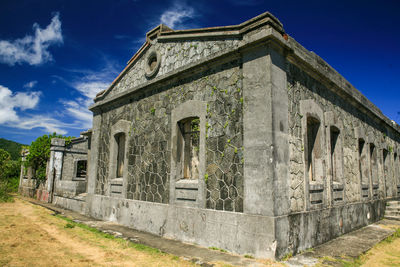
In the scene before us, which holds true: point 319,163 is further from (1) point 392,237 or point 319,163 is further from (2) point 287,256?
(1) point 392,237

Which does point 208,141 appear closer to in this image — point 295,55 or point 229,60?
point 229,60

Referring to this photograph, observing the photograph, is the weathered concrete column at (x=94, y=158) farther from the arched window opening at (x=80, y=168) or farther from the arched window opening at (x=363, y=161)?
the arched window opening at (x=363, y=161)

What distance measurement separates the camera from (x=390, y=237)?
6.77m

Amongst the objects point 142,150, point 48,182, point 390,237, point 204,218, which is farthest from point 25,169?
point 390,237

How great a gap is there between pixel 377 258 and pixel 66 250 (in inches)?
233

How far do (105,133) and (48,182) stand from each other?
7878 millimetres

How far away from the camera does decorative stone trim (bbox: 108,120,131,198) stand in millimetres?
8086

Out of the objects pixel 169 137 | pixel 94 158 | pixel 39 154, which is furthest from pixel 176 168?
pixel 39 154

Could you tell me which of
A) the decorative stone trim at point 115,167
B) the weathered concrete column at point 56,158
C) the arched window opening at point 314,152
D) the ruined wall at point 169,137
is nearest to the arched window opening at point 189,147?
the ruined wall at point 169,137

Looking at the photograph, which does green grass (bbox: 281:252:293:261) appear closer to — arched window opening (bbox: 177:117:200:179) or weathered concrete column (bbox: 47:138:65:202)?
arched window opening (bbox: 177:117:200:179)

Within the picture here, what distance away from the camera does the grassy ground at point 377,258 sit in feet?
14.9

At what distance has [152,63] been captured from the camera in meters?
8.21

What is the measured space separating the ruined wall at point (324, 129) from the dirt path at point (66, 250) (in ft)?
9.09

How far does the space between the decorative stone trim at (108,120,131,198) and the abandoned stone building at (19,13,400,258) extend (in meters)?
0.05
